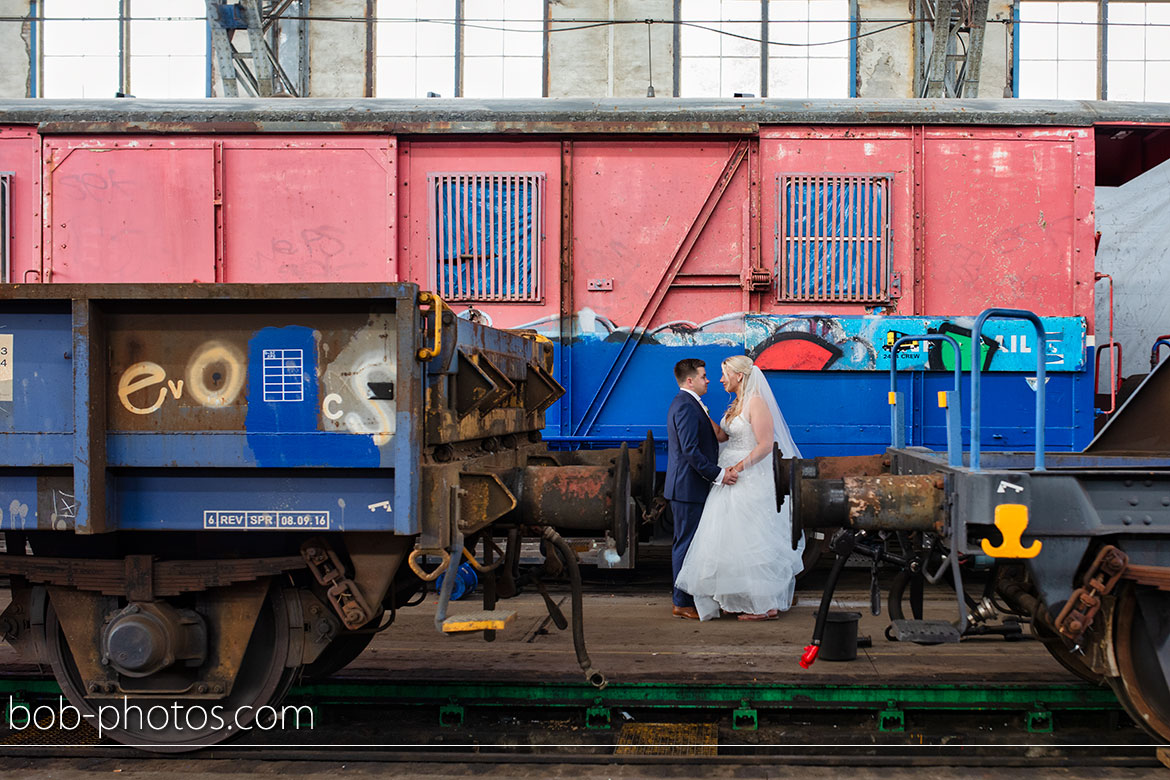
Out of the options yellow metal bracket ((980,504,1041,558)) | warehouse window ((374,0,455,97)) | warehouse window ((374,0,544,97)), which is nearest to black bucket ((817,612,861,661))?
yellow metal bracket ((980,504,1041,558))

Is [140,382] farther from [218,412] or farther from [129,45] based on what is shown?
[129,45]

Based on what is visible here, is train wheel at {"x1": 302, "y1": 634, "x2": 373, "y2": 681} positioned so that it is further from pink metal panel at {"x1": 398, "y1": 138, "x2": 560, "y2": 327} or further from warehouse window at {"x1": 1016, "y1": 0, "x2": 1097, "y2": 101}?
warehouse window at {"x1": 1016, "y1": 0, "x2": 1097, "y2": 101}

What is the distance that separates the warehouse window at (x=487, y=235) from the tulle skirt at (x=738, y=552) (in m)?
2.29

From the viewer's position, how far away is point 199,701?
12.2 feet

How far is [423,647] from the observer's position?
218 inches

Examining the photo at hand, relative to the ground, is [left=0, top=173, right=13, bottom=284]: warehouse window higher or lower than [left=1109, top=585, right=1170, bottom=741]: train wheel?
higher

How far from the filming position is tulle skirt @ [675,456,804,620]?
20.3 ft

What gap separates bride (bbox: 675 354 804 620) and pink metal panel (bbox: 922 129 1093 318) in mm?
1911

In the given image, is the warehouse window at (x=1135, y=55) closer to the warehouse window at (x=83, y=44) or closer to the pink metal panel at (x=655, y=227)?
the pink metal panel at (x=655, y=227)

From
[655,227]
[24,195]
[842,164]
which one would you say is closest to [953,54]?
[842,164]

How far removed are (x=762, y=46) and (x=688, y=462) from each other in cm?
1043

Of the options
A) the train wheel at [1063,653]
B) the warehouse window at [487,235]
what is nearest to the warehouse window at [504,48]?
the warehouse window at [487,235]

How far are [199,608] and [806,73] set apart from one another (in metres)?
13.6

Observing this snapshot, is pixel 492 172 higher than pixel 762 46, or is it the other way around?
pixel 762 46
